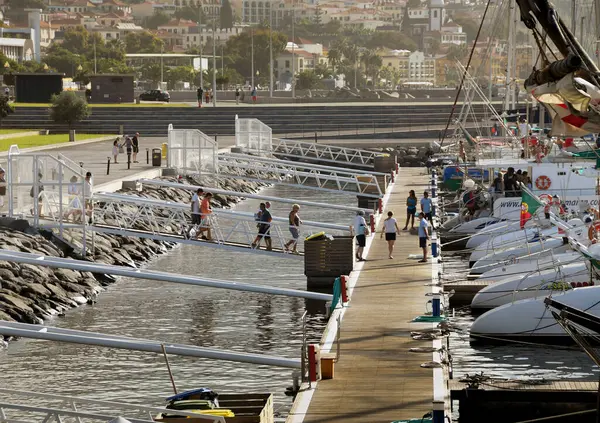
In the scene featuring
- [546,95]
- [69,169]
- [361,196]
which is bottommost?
[361,196]

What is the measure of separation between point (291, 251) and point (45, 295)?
6320mm

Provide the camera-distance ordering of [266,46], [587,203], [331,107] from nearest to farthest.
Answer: [587,203] → [331,107] → [266,46]

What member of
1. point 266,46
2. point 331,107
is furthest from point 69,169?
point 266,46

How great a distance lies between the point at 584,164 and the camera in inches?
1501

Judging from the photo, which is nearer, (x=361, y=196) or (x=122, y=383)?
(x=122, y=383)

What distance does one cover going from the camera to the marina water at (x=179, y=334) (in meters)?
23.0

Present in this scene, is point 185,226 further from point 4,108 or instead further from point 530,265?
point 4,108

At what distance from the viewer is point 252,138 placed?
6738 cm

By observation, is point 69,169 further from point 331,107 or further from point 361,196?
point 331,107

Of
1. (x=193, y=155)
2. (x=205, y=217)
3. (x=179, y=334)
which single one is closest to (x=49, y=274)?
(x=205, y=217)

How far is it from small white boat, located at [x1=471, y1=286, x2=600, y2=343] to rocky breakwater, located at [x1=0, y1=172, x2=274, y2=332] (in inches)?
369

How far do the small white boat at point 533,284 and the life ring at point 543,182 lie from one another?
1021 centimetres

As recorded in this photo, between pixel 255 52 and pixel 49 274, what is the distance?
513 ft

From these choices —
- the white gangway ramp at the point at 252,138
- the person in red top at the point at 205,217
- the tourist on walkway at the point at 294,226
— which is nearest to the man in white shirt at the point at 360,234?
the tourist on walkway at the point at 294,226
